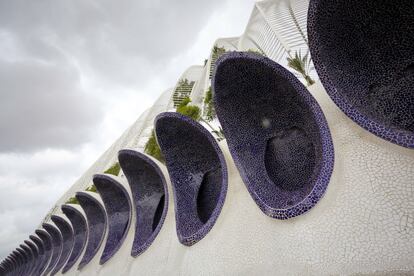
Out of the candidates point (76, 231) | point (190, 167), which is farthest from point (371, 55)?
point (76, 231)

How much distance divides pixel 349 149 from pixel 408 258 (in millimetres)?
1342

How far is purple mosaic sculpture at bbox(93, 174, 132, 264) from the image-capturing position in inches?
322

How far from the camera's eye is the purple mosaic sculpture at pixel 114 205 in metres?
8.19

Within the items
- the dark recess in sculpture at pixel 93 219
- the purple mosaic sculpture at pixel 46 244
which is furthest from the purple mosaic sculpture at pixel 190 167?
the purple mosaic sculpture at pixel 46 244

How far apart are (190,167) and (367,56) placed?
→ 4.15 m

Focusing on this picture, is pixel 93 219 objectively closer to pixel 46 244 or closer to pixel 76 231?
pixel 76 231

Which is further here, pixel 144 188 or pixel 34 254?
pixel 34 254

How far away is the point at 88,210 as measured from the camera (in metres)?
10.1

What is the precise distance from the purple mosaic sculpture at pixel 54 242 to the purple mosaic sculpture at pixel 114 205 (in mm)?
7609

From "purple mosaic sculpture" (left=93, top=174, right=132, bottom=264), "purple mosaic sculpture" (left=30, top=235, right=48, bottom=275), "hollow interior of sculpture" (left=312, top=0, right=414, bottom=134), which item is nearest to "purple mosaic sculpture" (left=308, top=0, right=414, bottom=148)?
"hollow interior of sculpture" (left=312, top=0, right=414, bottom=134)

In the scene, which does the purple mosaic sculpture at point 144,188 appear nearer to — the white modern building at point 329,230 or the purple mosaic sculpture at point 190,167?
the purple mosaic sculpture at point 190,167

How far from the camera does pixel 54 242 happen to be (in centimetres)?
1506

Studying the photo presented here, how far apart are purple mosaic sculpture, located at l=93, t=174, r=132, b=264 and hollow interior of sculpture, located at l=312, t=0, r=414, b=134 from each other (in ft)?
23.1

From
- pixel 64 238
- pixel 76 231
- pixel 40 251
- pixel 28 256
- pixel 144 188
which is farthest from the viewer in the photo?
pixel 28 256
